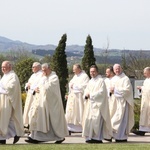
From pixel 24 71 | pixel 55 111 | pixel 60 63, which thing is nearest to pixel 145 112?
pixel 55 111

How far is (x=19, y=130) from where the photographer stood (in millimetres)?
20016

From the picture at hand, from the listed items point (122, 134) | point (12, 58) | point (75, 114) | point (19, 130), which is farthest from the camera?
point (12, 58)

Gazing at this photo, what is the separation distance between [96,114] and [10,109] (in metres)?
2.65

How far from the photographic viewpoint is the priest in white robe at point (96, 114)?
67.4 feet

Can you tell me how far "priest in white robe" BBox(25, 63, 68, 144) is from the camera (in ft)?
66.5

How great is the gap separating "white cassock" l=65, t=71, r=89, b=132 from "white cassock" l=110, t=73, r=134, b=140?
9.46 feet

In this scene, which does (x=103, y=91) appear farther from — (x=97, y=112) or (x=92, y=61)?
(x=92, y=61)

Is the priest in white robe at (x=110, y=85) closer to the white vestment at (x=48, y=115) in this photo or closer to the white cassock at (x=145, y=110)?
the white vestment at (x=48, y=115)

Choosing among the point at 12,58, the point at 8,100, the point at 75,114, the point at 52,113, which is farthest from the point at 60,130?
the point at 12,58

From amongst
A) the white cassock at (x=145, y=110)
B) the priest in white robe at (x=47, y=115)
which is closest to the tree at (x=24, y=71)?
the white cassock at (x=145, y=110)

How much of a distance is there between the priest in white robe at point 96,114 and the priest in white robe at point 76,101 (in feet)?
12.8

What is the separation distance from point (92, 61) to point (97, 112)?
17.8m

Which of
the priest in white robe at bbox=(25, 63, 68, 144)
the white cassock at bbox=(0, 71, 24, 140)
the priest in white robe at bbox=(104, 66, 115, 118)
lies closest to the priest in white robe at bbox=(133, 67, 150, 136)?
the priest in white robe at bbox=(104, 66, 115, 118)

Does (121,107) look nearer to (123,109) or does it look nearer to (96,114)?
(123,109)
